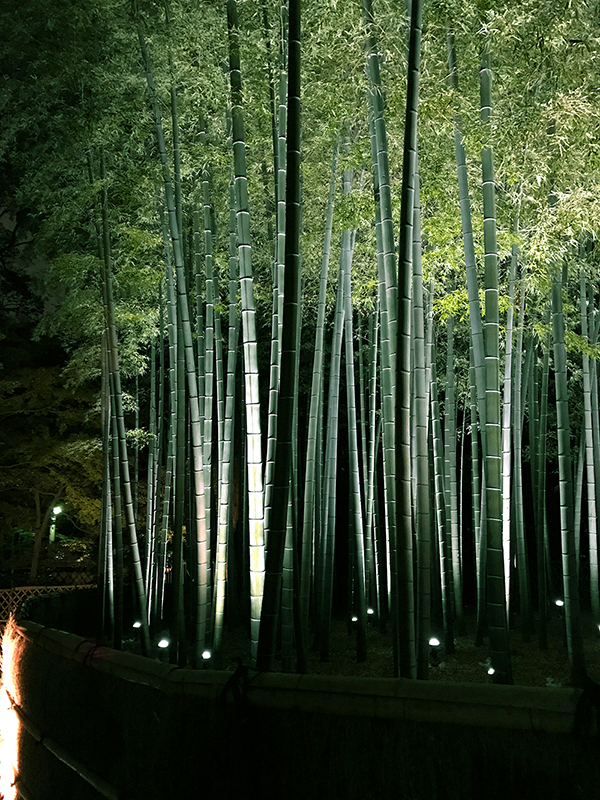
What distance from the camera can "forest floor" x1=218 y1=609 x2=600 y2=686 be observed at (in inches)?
194

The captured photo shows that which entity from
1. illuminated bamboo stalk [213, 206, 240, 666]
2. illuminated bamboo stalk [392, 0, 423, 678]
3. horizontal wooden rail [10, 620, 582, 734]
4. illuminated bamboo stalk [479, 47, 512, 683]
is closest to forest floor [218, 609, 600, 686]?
illuminated bamboo stalk [213, 206, 240, 666]

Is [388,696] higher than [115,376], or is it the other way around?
[115,376]

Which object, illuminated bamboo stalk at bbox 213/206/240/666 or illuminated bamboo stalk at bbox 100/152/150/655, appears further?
illuminated bamboo stalk at bbox 100/152/150/655

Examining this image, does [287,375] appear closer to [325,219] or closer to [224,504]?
[224,504]

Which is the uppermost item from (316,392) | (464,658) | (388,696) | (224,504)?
(316,392)

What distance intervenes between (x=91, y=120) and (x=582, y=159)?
3.22 metres

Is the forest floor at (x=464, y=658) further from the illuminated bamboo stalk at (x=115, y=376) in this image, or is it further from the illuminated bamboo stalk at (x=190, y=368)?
the illuminated bamboo stalk at (x=115, y=376)

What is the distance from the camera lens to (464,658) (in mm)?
5488

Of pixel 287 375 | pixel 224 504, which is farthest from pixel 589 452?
pixel 287 375

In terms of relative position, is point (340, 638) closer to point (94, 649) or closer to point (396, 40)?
point (94, 649)

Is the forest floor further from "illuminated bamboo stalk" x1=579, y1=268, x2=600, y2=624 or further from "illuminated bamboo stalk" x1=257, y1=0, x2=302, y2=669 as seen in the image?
"illuminated bamboo stalk" x1=257, y1=0, x2=302, y2=669

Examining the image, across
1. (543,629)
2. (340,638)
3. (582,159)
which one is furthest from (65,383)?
(582,159)

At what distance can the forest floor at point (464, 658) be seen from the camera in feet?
16.2

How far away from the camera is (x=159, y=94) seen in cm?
440
